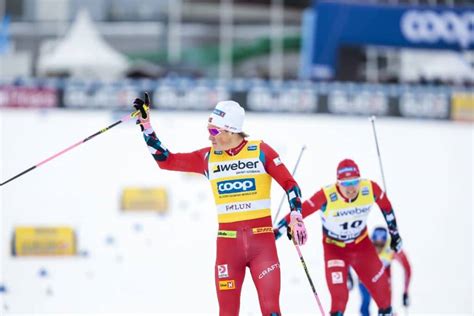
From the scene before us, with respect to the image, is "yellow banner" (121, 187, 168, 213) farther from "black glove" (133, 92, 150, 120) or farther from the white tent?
"black glove" (133, 92, 150, 120)

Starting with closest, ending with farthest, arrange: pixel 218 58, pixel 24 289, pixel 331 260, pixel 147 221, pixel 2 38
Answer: pixel 331 260 < pixel 24 289 < pixel 147 221 < pixel 2 38 < pixel 218 58

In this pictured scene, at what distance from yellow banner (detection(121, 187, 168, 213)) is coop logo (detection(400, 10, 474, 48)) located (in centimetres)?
654

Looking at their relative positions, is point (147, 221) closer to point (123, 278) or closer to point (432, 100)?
point (123, 278)

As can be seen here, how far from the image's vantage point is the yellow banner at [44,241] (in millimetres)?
12711

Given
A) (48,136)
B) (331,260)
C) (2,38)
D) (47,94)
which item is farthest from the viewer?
(2,38)

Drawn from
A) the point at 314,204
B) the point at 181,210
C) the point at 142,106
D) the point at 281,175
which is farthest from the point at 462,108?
the point at 142,106

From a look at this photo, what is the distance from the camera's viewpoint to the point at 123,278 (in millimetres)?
12281

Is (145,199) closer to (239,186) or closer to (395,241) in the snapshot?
(395,241)

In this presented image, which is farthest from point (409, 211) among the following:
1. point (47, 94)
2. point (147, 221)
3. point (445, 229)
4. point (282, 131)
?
point (47, 94)

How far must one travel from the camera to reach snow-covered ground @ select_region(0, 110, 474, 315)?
11898 millimetres

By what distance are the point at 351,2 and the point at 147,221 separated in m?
6.65

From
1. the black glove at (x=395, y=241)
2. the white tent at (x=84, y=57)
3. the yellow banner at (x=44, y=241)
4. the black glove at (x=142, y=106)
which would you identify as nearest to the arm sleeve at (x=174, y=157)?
the black glove at (x=142, y=106)

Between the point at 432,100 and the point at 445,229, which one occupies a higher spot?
the point at 432,100

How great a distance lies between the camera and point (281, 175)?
6.80 meters
